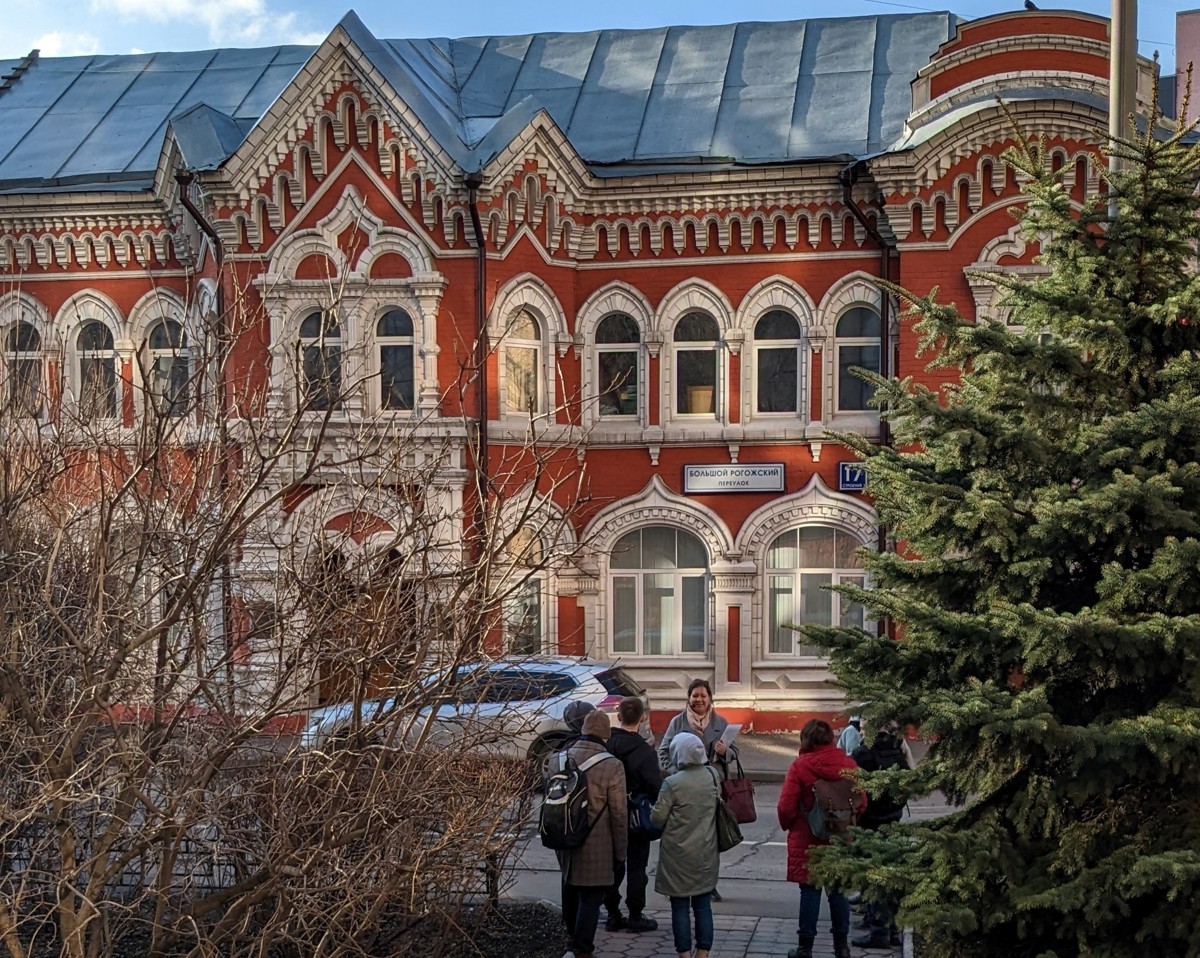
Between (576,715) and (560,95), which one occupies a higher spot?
(560,95)

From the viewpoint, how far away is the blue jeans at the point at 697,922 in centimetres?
862

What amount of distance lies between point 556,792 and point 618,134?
1417 cm

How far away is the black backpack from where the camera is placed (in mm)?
8617

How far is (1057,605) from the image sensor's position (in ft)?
24.4

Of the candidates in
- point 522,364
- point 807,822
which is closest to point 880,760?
point 807,822

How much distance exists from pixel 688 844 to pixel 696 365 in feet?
39.0

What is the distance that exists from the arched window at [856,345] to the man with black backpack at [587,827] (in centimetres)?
1156

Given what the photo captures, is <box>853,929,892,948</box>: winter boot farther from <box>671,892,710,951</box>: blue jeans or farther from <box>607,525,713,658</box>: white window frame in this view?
<box>607,525,713,658</box>: white window frame

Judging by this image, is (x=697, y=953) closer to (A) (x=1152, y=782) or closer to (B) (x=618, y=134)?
(A) (x=1152, y=782)

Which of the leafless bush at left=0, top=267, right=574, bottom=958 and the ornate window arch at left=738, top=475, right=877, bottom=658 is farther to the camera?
the ornate window arch at left=738, top=475, right=877, bottom=658

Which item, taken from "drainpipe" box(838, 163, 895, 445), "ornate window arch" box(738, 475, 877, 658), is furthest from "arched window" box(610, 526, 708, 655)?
"drainpipe" box(838, 163, 895, 445)

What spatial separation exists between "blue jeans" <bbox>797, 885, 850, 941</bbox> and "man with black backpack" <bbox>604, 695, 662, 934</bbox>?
1.26 metres

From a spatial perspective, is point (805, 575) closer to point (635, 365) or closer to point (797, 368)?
point (797, 368)

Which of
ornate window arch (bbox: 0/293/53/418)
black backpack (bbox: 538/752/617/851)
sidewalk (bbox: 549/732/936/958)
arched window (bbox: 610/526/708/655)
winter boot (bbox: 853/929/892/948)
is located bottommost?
sidewalk (bbox: 549/732/936/958)
